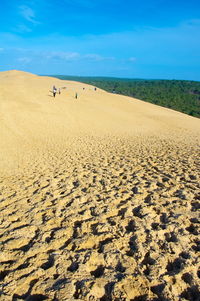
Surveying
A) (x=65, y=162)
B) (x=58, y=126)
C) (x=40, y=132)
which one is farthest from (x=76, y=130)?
(x=65, y=162)

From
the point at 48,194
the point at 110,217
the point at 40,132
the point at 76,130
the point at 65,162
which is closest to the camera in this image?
the point at 110,217

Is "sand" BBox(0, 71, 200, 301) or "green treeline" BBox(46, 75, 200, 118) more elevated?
"green treeline" BBox(46, 75, 200, 118)

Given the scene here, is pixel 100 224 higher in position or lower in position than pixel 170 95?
lower

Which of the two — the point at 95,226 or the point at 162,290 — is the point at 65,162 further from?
the point at 162,290

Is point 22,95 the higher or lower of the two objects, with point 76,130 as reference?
higher

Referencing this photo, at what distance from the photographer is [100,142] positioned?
44.8 feet

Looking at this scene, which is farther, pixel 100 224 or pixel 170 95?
pixel 170 95

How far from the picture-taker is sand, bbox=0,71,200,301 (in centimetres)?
296

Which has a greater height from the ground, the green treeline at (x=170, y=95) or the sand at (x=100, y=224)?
the green treeline at (x=170, y=95)

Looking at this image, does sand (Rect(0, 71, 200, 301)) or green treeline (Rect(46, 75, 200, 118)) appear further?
green treeline (Rect(46, 75, 200, 118))

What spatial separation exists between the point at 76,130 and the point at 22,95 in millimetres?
11152

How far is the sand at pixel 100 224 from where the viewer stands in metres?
2.96

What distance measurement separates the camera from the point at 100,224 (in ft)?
14.5

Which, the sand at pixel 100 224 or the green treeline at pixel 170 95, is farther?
the green treeline at pixel 170 95
